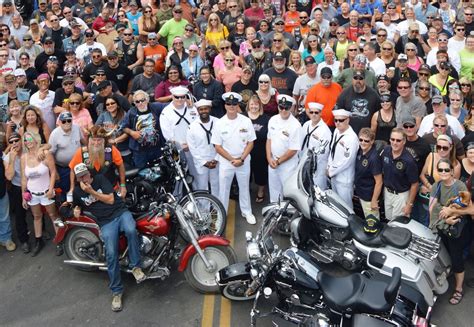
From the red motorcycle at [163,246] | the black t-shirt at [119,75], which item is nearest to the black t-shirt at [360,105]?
the red motorcycle at [163,246]

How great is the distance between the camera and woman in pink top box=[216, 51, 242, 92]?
10.00m

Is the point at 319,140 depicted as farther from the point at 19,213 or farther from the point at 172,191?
the point at 19,213

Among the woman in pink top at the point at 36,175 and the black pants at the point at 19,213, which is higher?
the woman in pink top at the point at 36,175

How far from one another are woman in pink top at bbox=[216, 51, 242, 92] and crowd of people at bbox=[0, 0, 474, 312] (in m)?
0.02

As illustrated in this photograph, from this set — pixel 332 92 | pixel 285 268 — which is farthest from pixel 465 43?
pixel 285 268

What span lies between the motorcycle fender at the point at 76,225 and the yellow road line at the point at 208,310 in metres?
1.60

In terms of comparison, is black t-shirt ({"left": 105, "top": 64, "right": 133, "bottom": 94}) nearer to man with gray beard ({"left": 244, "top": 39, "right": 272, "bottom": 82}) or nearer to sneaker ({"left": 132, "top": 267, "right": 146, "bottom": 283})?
man with gray beard ({"left": 244, "top": 39, "right": 272, "bottom": 82})

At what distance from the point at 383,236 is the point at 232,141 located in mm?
2689

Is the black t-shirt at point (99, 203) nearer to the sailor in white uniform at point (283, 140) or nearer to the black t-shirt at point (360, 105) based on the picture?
the sailor in white uniform at point (283, 140)

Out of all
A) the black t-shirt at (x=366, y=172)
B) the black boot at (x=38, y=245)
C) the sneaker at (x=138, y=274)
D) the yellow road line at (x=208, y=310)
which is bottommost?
the black boot at (x=38, y=245)

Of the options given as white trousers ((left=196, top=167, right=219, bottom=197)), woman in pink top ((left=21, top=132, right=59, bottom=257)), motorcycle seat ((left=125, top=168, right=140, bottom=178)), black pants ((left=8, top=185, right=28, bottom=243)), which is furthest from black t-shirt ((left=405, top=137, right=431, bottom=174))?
black pants ((left=8, top=185, right=28, bottom=243))

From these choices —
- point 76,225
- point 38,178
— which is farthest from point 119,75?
point 76,225

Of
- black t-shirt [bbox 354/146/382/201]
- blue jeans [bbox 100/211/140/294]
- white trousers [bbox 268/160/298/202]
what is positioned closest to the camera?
blue jeans [bbox 100/211/140/294]

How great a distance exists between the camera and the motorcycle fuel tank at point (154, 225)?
271 inches
